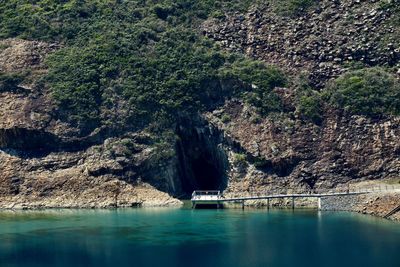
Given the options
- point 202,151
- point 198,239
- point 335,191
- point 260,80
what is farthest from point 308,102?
point 198,239

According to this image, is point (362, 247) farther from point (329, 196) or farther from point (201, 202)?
point (201, 202)

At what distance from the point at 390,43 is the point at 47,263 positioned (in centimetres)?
5954

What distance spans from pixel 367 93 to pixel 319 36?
44.6ft

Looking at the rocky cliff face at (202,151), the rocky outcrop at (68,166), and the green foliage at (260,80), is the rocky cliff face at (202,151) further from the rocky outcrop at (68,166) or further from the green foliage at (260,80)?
the green foliage at (260,80)

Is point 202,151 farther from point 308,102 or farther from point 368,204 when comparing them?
point 368,204

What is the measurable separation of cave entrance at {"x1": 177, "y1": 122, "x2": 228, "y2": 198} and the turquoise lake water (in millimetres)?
11808

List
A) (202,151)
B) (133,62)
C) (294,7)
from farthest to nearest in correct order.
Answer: (294,7) → (133,62) → (202,151)

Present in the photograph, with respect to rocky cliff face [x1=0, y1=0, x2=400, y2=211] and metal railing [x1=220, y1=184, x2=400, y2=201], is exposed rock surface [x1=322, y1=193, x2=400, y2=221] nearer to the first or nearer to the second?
metal railing [x1=220, y1=184, x2=400, y2=201]

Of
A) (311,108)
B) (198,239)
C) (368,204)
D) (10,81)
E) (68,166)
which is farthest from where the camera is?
(10,81)

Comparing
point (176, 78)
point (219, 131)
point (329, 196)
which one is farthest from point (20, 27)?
point (329, 196)

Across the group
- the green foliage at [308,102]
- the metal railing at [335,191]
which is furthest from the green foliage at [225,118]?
the metal railing at [335,191]

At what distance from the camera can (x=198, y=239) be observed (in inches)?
2298

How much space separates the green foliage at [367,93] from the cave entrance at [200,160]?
14.5 m

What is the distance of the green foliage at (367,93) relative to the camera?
86.7 metres
